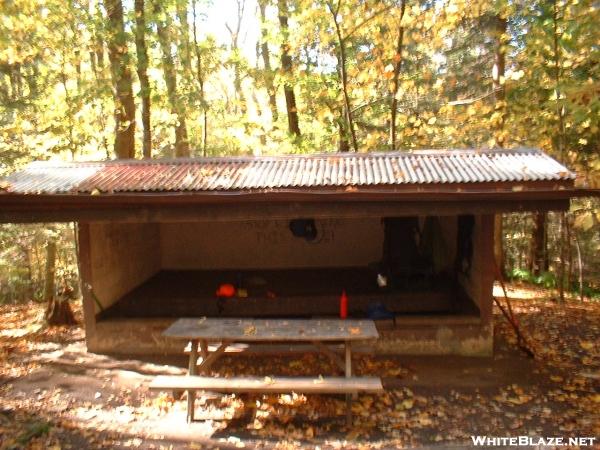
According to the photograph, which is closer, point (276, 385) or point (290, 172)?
point (276, 385)

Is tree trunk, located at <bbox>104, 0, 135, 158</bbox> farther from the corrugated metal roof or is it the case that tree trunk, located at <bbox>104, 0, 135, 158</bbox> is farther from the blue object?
the blue object

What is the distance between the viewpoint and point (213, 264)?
9.79 m

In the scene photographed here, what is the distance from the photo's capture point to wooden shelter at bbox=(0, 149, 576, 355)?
5.48 meters

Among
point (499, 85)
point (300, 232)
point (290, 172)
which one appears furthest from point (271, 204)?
point (499, 85)

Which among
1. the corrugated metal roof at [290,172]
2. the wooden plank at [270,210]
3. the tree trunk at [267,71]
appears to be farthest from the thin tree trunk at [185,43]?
the wooden plank at [270,210]

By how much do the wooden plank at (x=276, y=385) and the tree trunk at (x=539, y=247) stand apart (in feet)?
33.5

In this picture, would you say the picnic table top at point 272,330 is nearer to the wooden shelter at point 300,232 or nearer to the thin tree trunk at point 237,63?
the wooden shelter at point 300,232

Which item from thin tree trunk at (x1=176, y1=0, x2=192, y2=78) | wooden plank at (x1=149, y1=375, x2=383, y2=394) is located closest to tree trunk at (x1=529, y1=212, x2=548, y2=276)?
wooden plank at (x1=149, y1=375, x2=383, y2=394)

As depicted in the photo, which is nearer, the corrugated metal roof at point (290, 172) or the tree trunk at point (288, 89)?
the corrugated metal roof at point (290, 172)

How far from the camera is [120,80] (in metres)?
11.1

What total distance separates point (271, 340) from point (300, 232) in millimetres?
4062

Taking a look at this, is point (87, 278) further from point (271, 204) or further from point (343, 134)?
point (343, 134)

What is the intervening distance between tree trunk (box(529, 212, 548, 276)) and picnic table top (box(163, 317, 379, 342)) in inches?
381

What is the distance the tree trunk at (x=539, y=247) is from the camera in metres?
12.5
